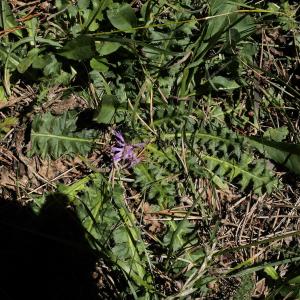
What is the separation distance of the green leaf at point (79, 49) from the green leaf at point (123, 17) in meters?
0.18

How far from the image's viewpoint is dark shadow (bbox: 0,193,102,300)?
2.46 metres

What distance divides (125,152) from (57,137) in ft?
1.11

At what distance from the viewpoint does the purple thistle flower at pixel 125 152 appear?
2.53 meters

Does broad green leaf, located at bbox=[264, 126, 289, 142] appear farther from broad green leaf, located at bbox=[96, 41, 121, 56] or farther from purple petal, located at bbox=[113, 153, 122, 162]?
broad green leaf, located at bbox=[96, 41, 121, 56]

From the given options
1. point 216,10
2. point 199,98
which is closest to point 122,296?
point 199,98

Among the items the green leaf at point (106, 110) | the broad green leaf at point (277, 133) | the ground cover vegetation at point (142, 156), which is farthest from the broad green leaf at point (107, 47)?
the broad green leaf at point (277, 133)

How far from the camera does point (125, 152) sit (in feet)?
8.29

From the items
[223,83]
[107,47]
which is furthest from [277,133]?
[107,47]

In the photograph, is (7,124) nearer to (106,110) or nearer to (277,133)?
(106,110)

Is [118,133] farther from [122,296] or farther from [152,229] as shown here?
[122,296]

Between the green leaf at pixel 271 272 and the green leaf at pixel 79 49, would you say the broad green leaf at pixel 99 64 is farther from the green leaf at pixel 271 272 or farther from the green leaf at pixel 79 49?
the green leaf at pixel 271 272

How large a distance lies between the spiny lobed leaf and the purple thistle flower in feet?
0.44

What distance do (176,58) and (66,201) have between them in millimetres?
893

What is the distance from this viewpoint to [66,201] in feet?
8.16
